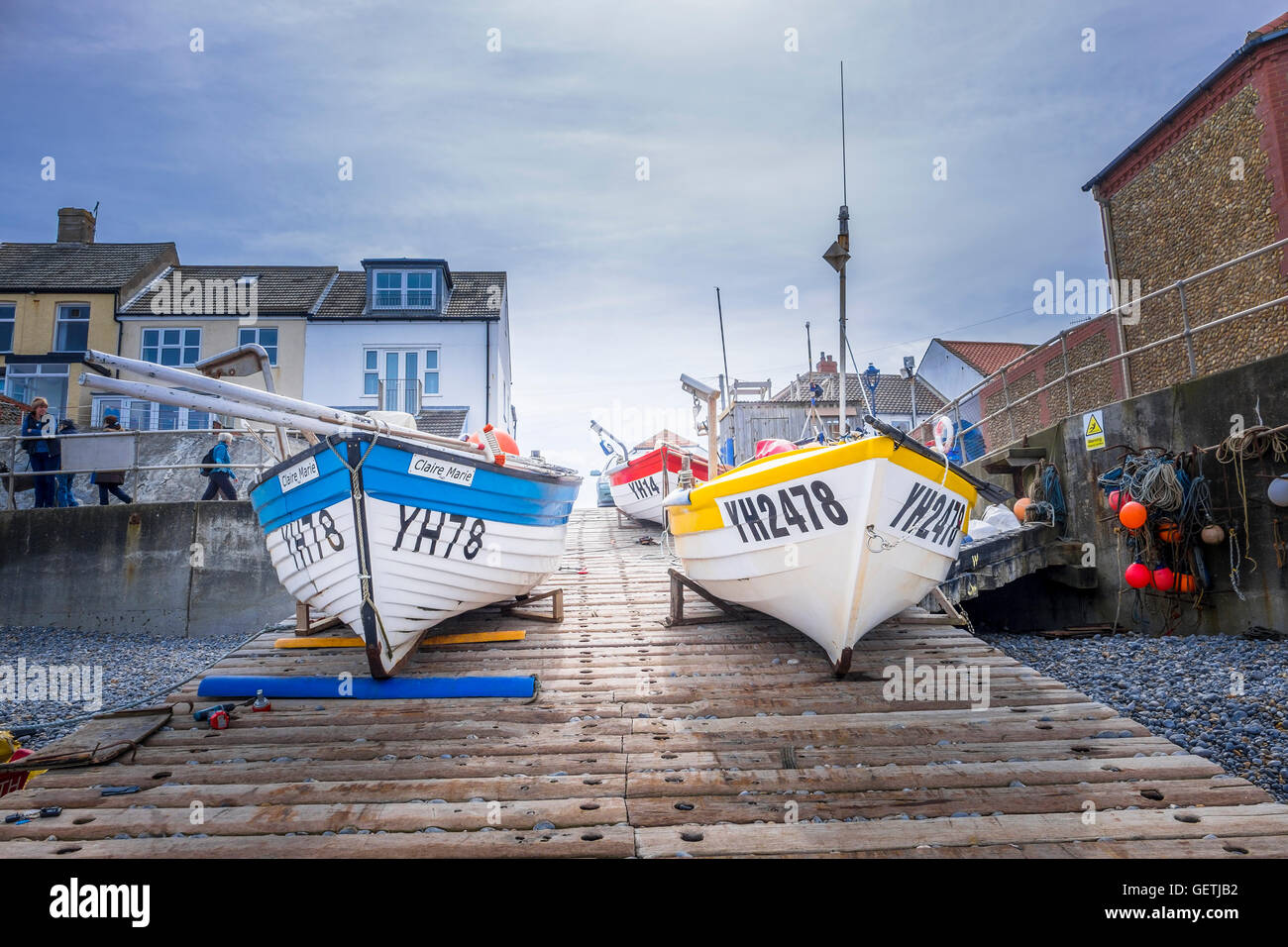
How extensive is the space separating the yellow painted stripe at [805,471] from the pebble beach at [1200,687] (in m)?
1.72

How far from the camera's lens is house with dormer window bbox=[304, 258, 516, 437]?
2283 cm

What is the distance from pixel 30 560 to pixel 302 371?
44.8 feet

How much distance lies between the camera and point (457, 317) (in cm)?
2353

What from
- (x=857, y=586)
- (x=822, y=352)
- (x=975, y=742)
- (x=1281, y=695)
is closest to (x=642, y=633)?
(x=857, y=586)

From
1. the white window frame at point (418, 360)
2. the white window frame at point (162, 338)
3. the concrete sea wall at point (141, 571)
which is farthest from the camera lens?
the white window frame at point (418, 360)

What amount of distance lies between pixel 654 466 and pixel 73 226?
25.5 meters

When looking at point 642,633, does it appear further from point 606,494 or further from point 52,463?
point 606,494

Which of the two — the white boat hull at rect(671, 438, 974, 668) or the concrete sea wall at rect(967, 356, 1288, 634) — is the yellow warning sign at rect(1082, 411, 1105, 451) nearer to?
the concrete sea wall at rect(967, 356, 1288, 634)

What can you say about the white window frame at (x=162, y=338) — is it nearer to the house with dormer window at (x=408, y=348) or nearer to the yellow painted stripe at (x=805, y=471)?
the house with dormer window at (x=408, y=348)

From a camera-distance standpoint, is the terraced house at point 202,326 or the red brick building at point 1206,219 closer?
the red brick building at point 1206,219

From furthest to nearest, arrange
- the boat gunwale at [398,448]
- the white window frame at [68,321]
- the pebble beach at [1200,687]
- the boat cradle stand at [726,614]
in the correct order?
1. the white window frame at [68,321]
2. the boat cradle stand at [726,614]
3. the boat gunwale at [398,448]
4. the pebble beach at [1200,687]

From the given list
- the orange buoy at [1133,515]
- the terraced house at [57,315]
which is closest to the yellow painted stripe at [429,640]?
the orange buoy at [1133,515]

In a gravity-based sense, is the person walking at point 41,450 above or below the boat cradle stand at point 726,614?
above

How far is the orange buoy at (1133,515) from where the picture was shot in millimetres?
6105
